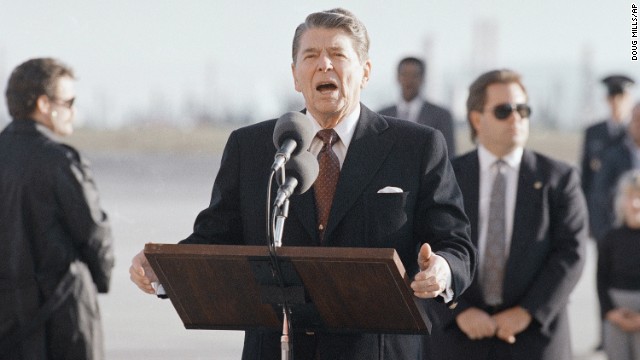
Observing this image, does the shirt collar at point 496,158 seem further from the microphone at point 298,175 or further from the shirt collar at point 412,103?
the shirt collar at point 412,103

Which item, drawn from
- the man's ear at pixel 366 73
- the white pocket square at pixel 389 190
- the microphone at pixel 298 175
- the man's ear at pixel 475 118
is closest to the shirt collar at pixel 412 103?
the man's ear at pixel 475 118

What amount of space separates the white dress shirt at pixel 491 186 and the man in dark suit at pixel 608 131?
15.7 feet

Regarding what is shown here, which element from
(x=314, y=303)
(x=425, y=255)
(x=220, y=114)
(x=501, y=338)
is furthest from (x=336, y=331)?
(x=220, y=114)

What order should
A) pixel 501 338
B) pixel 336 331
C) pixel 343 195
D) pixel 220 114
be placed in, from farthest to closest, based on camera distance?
pixel 220 114
pixel 501 338
pixel 343 195
pixel 336 331

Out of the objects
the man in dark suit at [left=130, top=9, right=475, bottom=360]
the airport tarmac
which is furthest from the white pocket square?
the airport tarmac

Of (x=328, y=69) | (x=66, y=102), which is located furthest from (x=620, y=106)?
(x=328, y=69)

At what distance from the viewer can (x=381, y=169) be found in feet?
13.4

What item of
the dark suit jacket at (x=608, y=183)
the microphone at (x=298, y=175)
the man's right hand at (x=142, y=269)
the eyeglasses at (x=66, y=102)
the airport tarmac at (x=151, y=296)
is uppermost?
the microphone at (x=298, y=175)

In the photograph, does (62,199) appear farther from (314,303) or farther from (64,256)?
(314,303)

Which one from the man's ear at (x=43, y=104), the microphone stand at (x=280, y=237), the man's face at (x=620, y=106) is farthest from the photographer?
the man's face at (x=620, y=106)

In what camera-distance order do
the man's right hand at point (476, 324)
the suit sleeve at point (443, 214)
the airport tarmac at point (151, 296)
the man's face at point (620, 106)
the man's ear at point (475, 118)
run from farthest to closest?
the man's face at point (620, 106) < the airport tarmac at point (151, 296) < the man's ear at point (475, 118) < the man's right hand at point (476, 324) < the suit sleeve at point (443, 214)

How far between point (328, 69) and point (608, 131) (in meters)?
7.56

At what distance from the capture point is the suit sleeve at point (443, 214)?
155 inches

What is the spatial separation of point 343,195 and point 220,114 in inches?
939
